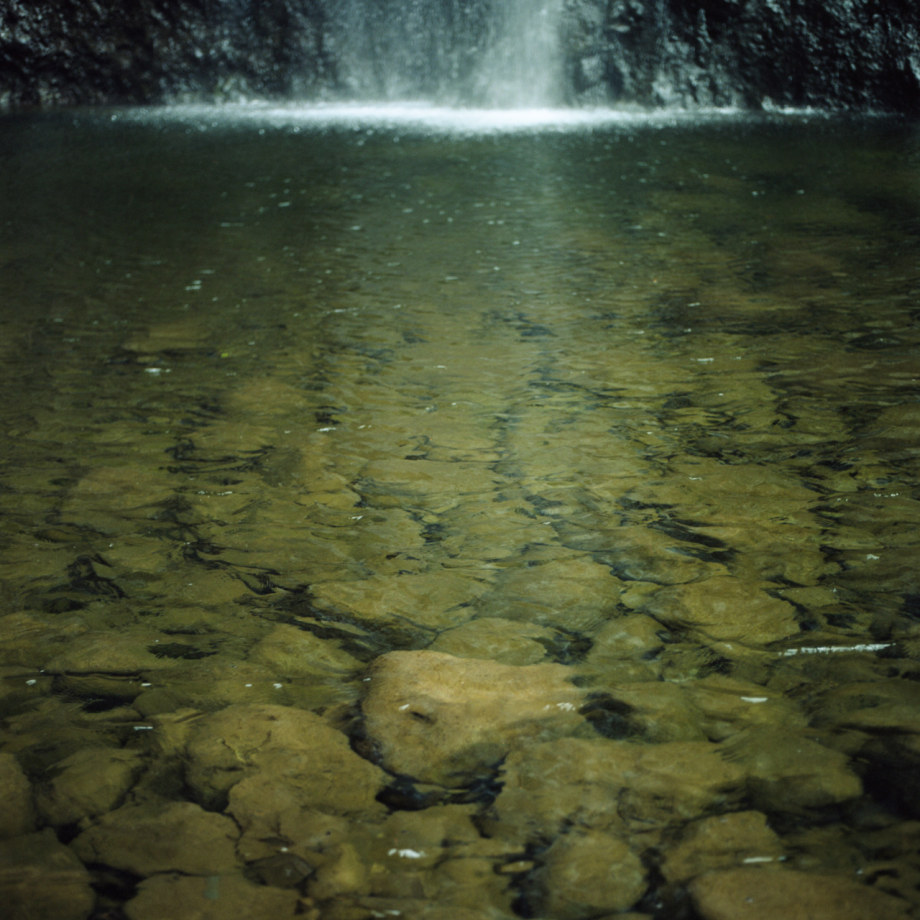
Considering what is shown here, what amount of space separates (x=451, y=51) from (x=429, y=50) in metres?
0.44

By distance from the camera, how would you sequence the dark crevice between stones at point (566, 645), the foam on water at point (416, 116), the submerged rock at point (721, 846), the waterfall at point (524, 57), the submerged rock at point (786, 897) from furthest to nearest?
the waterfall at point (524, 57), the foam on water at point (416, 116), the dark crevice between stones at point (566, 645), the submerged rock at point (721, 846), the submerged rock at point (786, 897)

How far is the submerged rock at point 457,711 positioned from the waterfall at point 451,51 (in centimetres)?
1643

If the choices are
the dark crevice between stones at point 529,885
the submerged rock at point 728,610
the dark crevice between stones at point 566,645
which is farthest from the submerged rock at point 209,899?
the submerged rock at point 728,610

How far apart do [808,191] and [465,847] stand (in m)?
7.72

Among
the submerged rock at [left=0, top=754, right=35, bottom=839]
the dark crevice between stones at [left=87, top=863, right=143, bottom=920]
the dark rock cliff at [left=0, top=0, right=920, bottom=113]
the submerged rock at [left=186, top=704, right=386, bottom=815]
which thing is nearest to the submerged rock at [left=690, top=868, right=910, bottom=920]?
the submerged rock at [left=186, top=704, right=386, bottom=815]

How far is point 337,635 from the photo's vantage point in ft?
6.91

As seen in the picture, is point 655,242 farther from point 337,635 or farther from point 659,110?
point 659,110

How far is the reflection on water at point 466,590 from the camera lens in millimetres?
1475

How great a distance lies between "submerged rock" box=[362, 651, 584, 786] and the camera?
5.57ft

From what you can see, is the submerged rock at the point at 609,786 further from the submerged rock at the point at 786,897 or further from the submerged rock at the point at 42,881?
the submerged rock at the point at 42,881

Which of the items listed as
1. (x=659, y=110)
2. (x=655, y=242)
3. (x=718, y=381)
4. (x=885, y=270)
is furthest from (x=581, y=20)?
(x=718, y=381)

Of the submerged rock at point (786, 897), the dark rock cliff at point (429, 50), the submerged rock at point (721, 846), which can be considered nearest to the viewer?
the submerged rock at point (786, 897)

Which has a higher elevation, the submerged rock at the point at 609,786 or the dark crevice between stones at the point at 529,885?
the submerged rock at the point at 609,786

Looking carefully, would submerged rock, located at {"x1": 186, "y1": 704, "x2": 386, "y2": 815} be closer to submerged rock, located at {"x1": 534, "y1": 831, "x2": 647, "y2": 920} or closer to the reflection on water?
the reflection on water
